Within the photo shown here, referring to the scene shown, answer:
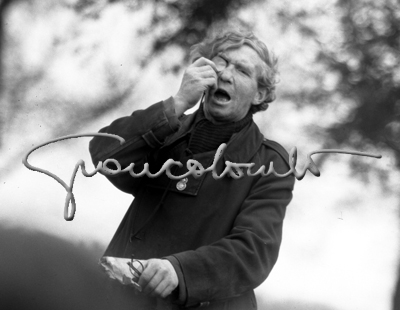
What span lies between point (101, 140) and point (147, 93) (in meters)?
0.25

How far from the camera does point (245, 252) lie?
1779 mm

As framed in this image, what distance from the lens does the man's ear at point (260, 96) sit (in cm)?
197

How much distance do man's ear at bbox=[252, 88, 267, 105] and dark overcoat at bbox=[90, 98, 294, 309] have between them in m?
0.10

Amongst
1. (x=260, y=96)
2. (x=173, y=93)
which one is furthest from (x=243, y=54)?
(x=173, y=93)

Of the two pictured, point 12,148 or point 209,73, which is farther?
point 12,148

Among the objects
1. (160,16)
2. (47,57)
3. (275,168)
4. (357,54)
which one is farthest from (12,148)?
(357,54)

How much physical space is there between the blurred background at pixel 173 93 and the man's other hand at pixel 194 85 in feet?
0.53

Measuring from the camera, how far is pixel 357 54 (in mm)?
2090

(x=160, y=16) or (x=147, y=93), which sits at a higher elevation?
(x=160, y=16)

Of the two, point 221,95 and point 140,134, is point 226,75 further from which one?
point 140,134

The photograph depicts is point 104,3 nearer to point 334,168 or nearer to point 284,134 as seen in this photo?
point 284,134

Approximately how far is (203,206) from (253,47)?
1.64 ft

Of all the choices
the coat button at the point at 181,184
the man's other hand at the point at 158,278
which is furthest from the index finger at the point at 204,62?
the man's other hand at the point at 158,278

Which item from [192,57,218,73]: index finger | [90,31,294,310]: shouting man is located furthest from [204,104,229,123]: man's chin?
[192,57,218,73]: index finger
